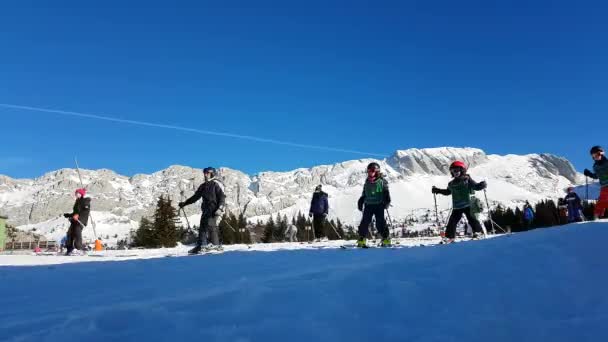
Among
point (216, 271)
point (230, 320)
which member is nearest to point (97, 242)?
point (216, 271)

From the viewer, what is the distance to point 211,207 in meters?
12.9

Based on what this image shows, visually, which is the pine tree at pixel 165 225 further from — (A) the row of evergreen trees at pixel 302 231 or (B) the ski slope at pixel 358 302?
(B) the ski slope at pixel 358 302

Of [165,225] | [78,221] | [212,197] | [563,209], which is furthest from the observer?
[165,225]

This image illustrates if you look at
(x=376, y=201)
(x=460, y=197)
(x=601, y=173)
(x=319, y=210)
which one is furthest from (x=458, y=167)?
(x=319, y=210)

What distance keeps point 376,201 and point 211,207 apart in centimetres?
458

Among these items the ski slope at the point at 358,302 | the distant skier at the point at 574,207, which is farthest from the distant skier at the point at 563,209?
the ski slope at the point at 358,302

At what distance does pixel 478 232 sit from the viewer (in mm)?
13211

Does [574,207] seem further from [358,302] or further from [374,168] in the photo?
[358,302]

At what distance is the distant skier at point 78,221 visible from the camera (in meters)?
15.6

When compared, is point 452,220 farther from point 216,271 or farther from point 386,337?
point 386,337

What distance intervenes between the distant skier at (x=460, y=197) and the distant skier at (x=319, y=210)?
6.72 m

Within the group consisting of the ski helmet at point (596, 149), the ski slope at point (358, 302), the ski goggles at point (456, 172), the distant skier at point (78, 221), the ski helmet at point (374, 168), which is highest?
the ski helmet at point (596, 149)

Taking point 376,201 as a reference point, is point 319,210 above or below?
above

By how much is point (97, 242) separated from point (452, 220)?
1485 cm
